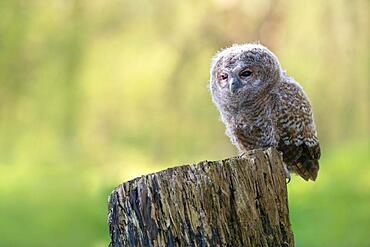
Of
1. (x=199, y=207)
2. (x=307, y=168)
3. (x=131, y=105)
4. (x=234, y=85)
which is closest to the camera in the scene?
(x=199, y=207)

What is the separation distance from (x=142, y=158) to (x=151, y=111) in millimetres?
234

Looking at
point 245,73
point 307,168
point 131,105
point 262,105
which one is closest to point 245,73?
point 245,73

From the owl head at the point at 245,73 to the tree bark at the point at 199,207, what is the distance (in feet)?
1.74

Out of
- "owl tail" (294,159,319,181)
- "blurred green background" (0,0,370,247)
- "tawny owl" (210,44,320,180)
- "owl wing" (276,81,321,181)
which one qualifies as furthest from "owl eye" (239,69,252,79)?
"blurred green background" (0,0,370,247)

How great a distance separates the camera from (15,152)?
4.29m

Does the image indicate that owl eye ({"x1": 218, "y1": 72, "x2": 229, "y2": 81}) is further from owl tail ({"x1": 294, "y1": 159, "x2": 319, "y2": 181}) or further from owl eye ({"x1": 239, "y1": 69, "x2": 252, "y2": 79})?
owl tail ({"x1": 294, "y1": 159, "x2": 319, "y2": 181})

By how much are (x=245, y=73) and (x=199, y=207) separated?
0.66 metres

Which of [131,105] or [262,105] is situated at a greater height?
[131,105]

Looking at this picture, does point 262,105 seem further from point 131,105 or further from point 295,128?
point 131,105

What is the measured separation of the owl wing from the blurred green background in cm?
174

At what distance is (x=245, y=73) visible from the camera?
2180mm

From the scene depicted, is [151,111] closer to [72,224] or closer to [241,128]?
[72,224]

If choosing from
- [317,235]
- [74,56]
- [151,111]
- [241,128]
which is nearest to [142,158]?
[151,111]

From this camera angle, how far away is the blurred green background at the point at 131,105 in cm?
409
